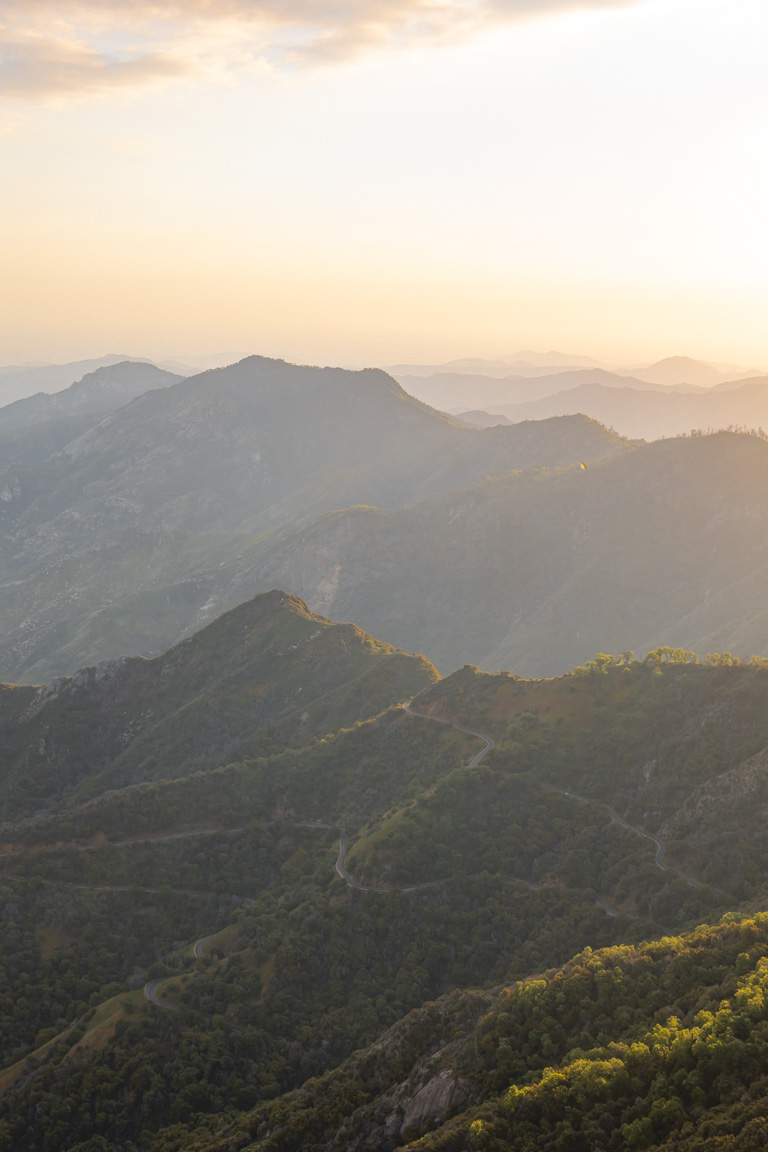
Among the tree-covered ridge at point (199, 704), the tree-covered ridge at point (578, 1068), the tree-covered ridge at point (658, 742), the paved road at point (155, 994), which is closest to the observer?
the tree-covered ridge at point (578, 1068)

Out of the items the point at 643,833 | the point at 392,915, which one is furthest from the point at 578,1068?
the point at 643,833

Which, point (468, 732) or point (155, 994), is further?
point (468, 732)

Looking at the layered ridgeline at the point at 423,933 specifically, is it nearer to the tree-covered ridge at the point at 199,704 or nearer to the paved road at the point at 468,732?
the paved road at the point at 468,732

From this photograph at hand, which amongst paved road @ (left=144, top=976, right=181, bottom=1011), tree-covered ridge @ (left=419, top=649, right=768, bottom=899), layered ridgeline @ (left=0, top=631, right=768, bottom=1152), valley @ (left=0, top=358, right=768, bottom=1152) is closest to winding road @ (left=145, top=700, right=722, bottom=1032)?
paved road @ (left=144, top=976, right=181, bottom=1011)

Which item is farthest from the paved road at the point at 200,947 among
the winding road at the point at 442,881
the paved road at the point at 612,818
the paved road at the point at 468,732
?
the paved road at the point at 468,732

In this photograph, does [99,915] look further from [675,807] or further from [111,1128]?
[675,807]

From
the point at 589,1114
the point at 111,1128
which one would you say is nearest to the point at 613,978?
the point at 589,1114

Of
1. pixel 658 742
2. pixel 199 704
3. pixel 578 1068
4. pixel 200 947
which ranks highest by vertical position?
pixel 658 742

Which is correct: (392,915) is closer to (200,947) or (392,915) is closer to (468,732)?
(200,947)

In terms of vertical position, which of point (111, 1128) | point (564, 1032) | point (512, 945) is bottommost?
point (111, 1128)
